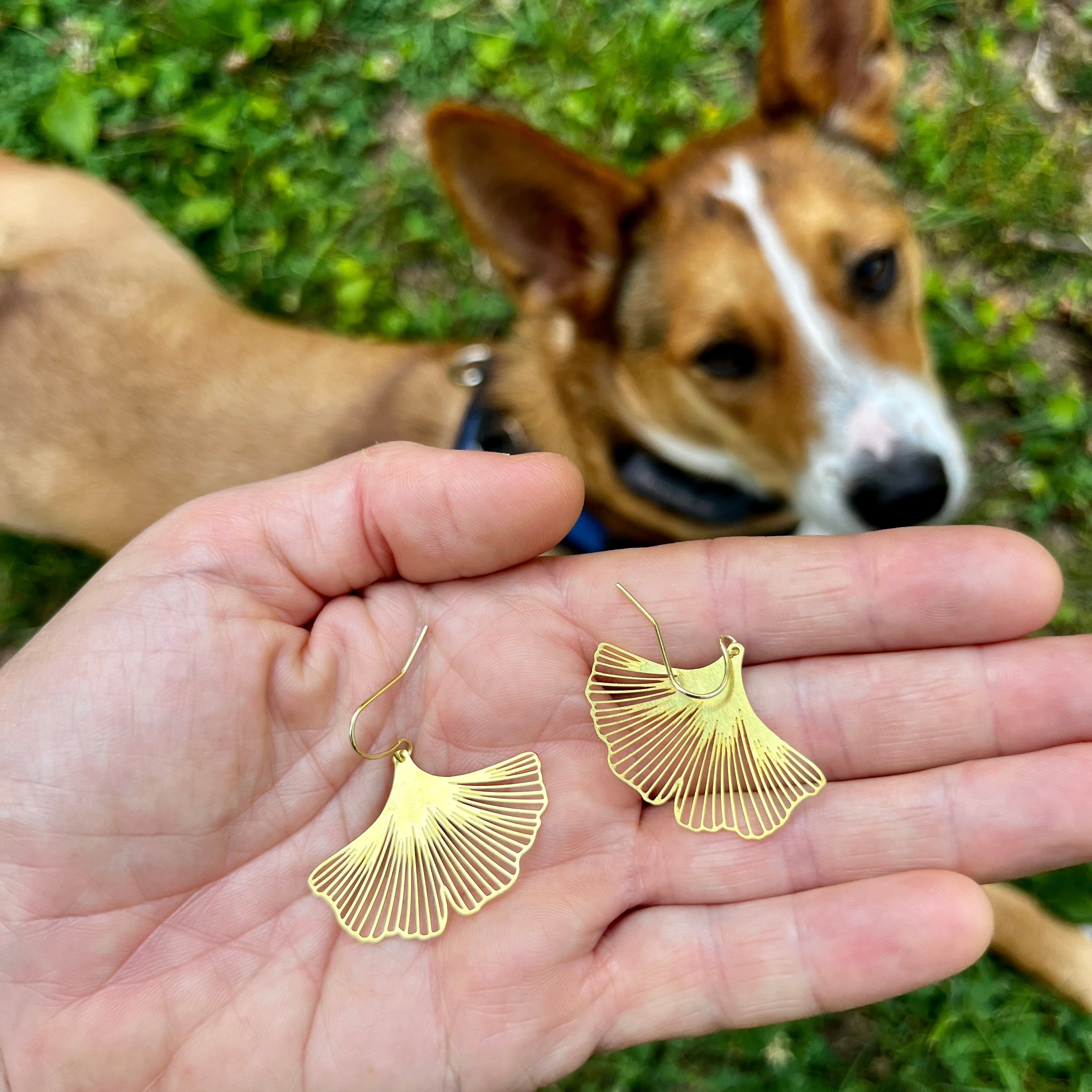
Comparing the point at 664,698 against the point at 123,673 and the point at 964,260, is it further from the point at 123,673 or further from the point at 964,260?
the point at 964,260

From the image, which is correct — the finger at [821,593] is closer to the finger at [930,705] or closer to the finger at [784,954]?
the finger at [930,705]

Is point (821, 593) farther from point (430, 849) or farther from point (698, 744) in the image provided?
point (430, 849)

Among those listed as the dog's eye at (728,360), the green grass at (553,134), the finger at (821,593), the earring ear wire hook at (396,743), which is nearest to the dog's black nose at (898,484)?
the finger at (821,593)

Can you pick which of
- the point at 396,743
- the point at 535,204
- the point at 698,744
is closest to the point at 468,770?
the point at 396,743

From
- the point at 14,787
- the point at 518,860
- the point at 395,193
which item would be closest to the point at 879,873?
the point at 518,860

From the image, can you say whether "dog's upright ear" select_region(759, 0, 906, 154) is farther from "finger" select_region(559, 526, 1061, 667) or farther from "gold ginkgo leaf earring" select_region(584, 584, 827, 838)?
"gold ginkgo leaf earring" select_region(584, 584, 827, 838)
